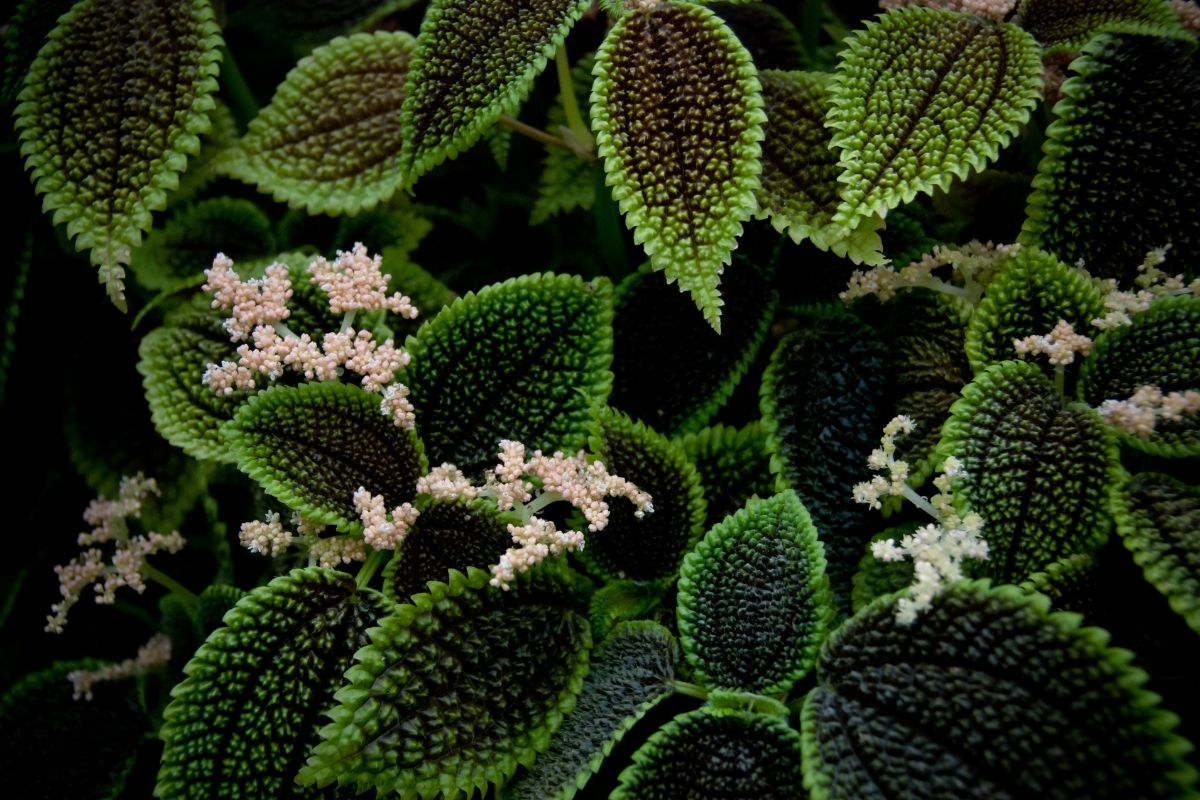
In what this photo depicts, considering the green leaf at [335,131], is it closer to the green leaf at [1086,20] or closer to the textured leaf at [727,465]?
the textured leaf at [727,465]

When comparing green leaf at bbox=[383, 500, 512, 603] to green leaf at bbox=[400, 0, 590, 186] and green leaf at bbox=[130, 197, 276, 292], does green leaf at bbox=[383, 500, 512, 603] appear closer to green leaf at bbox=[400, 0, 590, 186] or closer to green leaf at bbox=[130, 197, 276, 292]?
green leaf at bbox=[400, 0, 590, 186]

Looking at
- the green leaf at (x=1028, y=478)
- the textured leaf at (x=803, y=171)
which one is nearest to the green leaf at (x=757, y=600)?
the green leaf at (x=1028, y=478)

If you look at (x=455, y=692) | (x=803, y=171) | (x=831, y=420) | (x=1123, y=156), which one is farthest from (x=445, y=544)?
(x=1123, y=156)

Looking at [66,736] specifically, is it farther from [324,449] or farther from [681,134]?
[681,134]

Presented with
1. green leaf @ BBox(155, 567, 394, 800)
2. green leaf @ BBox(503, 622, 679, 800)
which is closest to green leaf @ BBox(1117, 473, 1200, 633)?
green leaf @ BBox(503, 622, 679, 800)

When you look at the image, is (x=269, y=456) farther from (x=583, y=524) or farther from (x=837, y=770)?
(x=837, y=770)

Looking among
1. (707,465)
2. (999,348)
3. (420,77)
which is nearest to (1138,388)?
(999,348)
